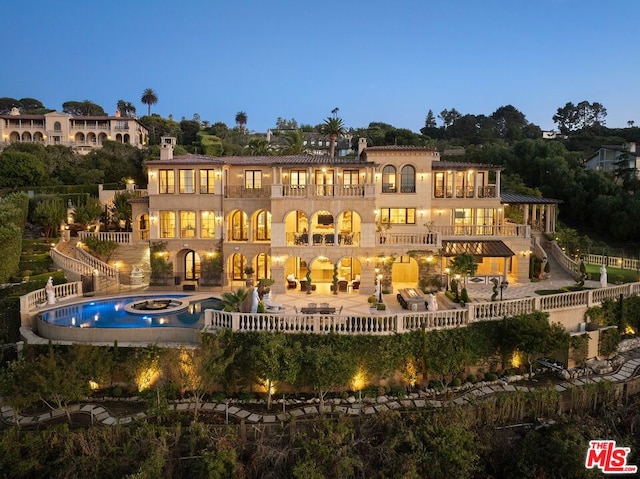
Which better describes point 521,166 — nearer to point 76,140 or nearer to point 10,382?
point 10,382

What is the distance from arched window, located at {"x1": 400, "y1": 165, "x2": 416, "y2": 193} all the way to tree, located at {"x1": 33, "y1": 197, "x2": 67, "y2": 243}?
2599 centimetres

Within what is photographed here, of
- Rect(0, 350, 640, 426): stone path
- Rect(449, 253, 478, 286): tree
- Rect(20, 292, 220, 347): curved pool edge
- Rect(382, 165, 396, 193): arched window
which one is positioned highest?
Rect(382, 165, 396, 193): arched window

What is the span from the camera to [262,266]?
30859 mm

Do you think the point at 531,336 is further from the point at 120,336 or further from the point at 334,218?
the point at 120,336

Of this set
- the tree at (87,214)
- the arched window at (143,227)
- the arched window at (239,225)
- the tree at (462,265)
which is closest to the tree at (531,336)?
the tree at (462,265)

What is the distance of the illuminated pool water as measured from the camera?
1988cm

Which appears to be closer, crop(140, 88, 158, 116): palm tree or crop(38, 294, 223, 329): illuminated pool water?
crop(38, 294, 223, 329): illuminated pool water

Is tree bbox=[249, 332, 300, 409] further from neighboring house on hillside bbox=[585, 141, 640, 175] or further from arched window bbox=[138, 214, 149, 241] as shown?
neighboring house on hillside bbox=[585, 141, 640, 175]

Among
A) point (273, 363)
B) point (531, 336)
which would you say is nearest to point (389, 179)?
point (531, 336)

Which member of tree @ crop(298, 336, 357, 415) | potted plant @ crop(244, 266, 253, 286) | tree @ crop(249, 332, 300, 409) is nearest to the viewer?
tree @ crop(298, 336, 357, 415)

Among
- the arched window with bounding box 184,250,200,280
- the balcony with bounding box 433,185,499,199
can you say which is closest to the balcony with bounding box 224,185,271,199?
the arched window with bounding box 184,250,200,280

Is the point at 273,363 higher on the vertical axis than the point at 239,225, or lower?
lower

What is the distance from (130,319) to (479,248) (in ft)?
68.9

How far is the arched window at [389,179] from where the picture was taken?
3064cm
